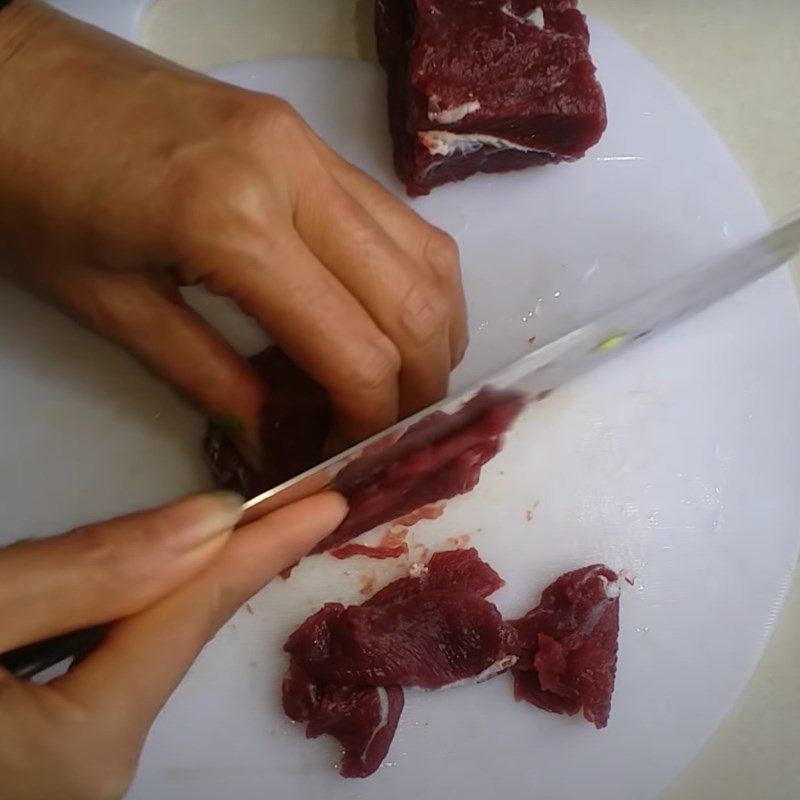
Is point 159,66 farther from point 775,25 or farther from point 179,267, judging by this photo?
point 775,25

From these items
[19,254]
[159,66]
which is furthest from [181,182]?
[19,254]

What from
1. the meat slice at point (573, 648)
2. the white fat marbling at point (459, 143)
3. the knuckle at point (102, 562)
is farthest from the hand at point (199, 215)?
the meat slice at point (573, 648)

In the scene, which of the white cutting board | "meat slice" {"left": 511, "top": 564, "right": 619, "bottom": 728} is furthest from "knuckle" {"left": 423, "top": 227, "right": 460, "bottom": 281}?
"meat slice" {"left": 511, "top": 564, "right": 619, "bottom": 728}

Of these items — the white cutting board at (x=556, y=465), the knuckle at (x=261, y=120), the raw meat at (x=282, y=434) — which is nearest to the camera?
the knuckle at (x=261, y=120)

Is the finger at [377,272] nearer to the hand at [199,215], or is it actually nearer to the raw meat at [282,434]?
the hand at [199,215]

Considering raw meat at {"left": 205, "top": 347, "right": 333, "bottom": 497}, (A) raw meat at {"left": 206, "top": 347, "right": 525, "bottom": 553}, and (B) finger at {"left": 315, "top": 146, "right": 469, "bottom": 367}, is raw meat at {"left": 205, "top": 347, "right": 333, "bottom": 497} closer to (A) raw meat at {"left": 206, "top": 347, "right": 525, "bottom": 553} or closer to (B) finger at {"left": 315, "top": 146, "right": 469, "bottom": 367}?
(A) raw meat at {"left": 206, "top": 347, "right": 525, "bottom": 553}

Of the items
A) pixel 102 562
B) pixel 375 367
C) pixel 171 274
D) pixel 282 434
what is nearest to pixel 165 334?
pixel 171 274
